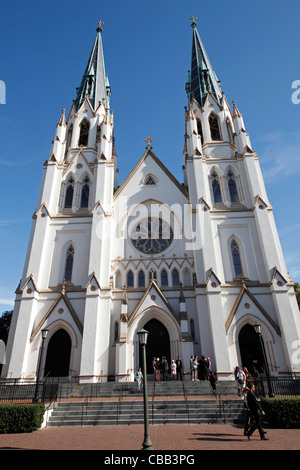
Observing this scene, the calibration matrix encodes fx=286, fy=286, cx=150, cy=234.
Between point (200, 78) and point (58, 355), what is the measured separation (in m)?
31.8

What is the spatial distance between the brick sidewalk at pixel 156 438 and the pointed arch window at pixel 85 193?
1756cm

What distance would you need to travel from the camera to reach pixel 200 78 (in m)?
32.9

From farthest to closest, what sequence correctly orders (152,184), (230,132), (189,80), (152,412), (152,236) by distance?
(189,80) → (230,132) → (152,184) → (152,236) → (152,412)

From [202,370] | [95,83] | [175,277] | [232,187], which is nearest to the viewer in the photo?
[202,370]

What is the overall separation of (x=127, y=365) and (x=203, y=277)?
7.71 meters

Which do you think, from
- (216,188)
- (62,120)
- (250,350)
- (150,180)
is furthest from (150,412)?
(62,120)

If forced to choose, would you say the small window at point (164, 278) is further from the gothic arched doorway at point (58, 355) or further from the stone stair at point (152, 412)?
the stone stair at point (152, 412)

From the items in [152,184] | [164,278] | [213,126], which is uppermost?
[213,126]

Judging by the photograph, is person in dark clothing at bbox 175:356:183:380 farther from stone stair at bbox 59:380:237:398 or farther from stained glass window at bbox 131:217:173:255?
stained glass window at bbox 131:217:173:255

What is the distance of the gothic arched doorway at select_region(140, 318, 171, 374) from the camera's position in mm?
19500

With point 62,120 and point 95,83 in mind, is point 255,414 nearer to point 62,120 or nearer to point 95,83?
point 62,120

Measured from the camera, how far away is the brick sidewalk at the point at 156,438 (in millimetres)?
7457

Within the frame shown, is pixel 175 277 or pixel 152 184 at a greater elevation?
pixel 152 184
